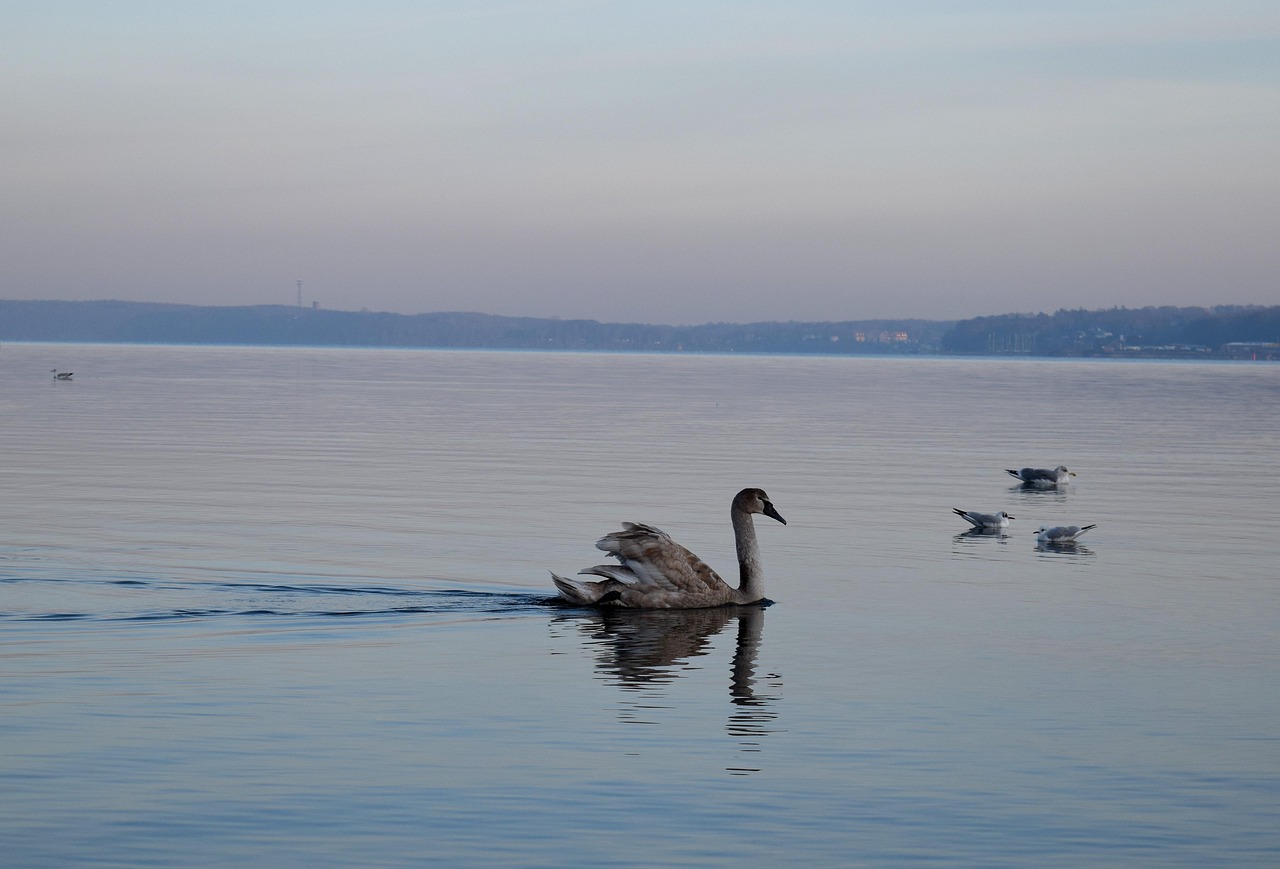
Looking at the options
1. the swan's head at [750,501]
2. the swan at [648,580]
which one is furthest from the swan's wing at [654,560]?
the swan's head at [750,501]

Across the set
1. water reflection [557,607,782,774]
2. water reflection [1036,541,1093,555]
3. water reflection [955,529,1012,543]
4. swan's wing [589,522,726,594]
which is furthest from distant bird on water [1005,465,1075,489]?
swan's wing [589,522,726,594]

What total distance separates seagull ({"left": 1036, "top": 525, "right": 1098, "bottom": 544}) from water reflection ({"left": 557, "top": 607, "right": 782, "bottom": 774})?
946cm

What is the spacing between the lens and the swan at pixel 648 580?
21125 millimetres

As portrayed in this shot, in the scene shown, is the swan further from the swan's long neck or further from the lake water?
the lake water

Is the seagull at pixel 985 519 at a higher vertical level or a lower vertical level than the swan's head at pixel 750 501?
lower

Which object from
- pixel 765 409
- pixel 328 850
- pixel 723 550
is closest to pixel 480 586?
pixel 723 550

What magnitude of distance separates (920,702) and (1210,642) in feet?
16.7

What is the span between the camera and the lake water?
11.4 m

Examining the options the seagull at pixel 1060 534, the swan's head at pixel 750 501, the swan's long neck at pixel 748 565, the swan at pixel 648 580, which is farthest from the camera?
the seagull at pixel 1060 534

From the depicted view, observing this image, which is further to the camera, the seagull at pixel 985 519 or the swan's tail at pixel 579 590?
the seagull at pixel 985 519

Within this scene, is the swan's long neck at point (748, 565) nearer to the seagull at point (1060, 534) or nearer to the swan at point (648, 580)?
the swan at point (648, 580)

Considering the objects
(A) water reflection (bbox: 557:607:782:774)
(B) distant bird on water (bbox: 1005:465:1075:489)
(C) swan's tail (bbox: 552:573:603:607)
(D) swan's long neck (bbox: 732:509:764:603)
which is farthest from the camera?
(B) distant bird on water (bbox: 1005:465:1075:489)

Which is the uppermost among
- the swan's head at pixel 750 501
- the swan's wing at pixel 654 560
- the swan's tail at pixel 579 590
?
the swan's head at pixel 750 501

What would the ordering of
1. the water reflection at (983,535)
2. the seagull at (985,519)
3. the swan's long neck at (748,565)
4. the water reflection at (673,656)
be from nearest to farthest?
the water reflection at (673,656) < the swan's long neck at (748,565) < the water reflection at (983,535) < the seagull at (985,519)
